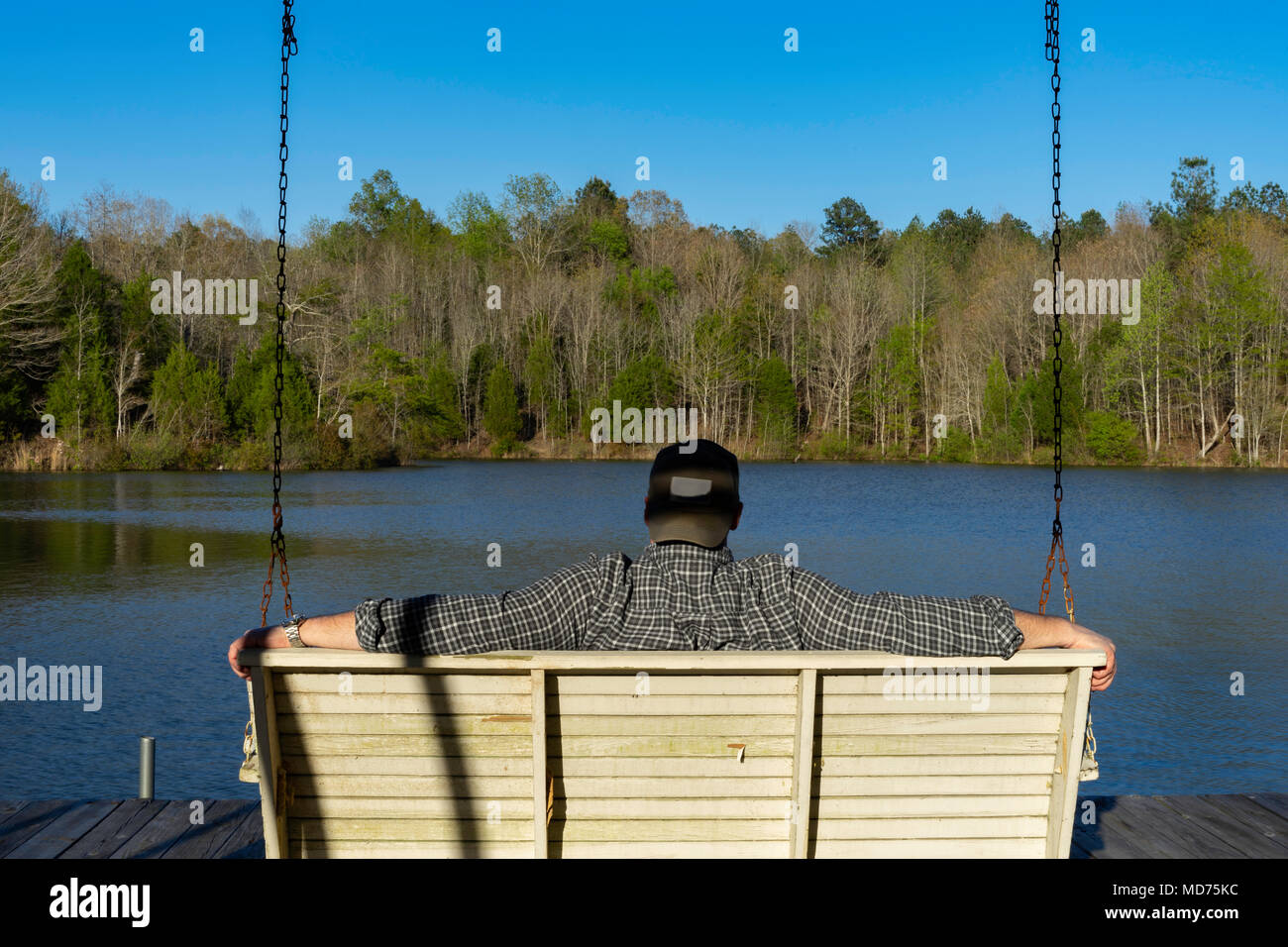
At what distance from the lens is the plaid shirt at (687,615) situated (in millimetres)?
2650

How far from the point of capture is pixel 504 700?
107 inches

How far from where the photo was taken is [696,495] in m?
2.89

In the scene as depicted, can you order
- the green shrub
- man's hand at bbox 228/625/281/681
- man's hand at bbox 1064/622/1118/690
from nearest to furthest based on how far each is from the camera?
man's hand at bbox 228/625/281/681, man's hand at bbox 1064/622/1118/690, the green shrub

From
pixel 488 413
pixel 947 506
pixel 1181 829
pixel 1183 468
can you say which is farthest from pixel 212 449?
pixel 1181 829

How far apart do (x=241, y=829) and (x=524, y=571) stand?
1295 cm

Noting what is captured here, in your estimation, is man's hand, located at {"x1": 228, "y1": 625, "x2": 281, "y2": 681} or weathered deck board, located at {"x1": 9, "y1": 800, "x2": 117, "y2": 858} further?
weathered deck board, located at {"x1": 9, "y1": 800, "x2": 117, "y2": 858}

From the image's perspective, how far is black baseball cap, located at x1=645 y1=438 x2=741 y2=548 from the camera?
2895 millimetres

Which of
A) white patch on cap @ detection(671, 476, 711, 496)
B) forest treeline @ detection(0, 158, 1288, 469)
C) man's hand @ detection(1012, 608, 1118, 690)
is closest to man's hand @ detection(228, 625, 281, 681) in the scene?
white patch on cap @ detection(671, 476, 711, 496)

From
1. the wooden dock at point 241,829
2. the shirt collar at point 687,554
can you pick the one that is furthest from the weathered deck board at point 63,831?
the shirt collar at point 687,554

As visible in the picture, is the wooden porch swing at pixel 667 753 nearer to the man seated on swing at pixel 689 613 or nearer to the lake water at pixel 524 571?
the man seated on swing at pixel 689 613

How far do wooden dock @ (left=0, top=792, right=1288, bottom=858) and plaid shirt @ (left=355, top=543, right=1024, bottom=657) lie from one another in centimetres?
191

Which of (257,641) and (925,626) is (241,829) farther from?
(925,626)

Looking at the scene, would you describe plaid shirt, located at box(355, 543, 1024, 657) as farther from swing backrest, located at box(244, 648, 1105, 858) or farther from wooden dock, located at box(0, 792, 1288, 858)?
wooden dock, located at box(0, 792, 1288, 858)
